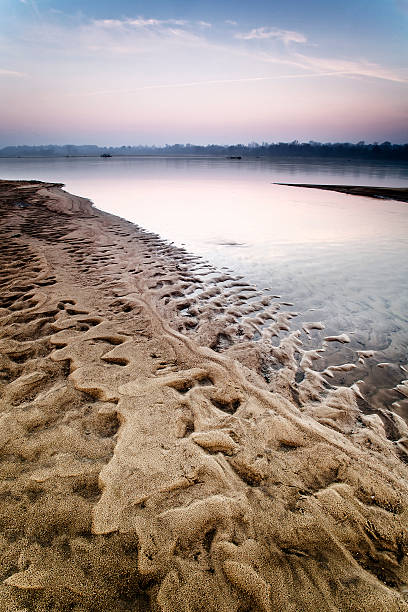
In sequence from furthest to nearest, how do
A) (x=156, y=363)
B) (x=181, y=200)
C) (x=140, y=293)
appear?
(x=181, y=200) → (x=140, y=293) → (x=156, y=363)

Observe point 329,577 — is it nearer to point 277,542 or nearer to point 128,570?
point 277,542

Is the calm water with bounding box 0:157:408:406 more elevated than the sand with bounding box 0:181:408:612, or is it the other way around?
the calm water with bounding box 0:157:408:406

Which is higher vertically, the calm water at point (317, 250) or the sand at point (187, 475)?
the calm water at point (317, 250)

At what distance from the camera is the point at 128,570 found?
61.0 inches

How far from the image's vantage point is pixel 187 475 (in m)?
2.07

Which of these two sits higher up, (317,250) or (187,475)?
(317,250)

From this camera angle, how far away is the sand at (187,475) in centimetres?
152

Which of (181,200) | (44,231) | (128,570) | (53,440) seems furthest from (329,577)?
(181,200)

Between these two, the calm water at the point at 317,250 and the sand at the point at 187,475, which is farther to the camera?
the calm water at the point at 317,250

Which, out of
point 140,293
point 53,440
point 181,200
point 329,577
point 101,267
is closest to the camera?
point 329,577

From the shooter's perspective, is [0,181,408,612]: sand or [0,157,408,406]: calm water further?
[0,157,408,406]: calm water

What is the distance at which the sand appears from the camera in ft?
4.99

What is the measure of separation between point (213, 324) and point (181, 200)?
53.6 ft

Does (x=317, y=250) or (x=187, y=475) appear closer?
(x=187, y=475)
